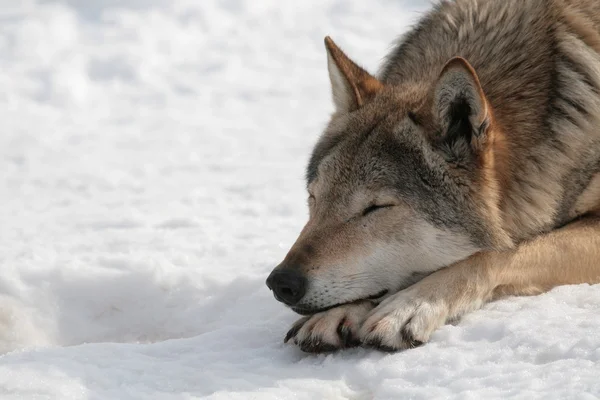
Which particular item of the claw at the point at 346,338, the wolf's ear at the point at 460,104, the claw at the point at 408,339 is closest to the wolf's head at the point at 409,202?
the wolf's ear at the point at 460,104

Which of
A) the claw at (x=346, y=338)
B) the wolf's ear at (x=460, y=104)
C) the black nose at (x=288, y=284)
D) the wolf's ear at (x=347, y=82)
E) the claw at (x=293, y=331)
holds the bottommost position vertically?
the claw at (x=346, y=338)

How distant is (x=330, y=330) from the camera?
298cm

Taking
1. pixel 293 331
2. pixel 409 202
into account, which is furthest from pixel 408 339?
pixel 409 202

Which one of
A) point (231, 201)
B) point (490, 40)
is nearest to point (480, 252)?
point (490, 40)

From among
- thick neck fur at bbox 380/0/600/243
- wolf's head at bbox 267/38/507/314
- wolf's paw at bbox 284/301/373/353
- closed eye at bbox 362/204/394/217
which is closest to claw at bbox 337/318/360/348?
wolf's paw at bbox 284/301/373/353

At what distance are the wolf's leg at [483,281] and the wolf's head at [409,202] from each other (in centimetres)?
9

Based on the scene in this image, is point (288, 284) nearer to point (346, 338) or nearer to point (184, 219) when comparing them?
point (346, 338)

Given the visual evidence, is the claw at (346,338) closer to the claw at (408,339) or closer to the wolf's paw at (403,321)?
the wolf's paw at (403,321)

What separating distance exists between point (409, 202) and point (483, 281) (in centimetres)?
41

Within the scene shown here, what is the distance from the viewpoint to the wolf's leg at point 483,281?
294 centimetres

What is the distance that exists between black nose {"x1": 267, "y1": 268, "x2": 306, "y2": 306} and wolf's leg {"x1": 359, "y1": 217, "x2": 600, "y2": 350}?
0.86 feet

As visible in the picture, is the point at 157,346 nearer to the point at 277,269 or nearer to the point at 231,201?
the point at 277,269

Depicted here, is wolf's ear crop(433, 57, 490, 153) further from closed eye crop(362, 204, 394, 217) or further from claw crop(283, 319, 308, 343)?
claw crop(283, 319, 308, 343)

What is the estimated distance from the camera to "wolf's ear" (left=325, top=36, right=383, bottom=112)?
3621 millimetres
